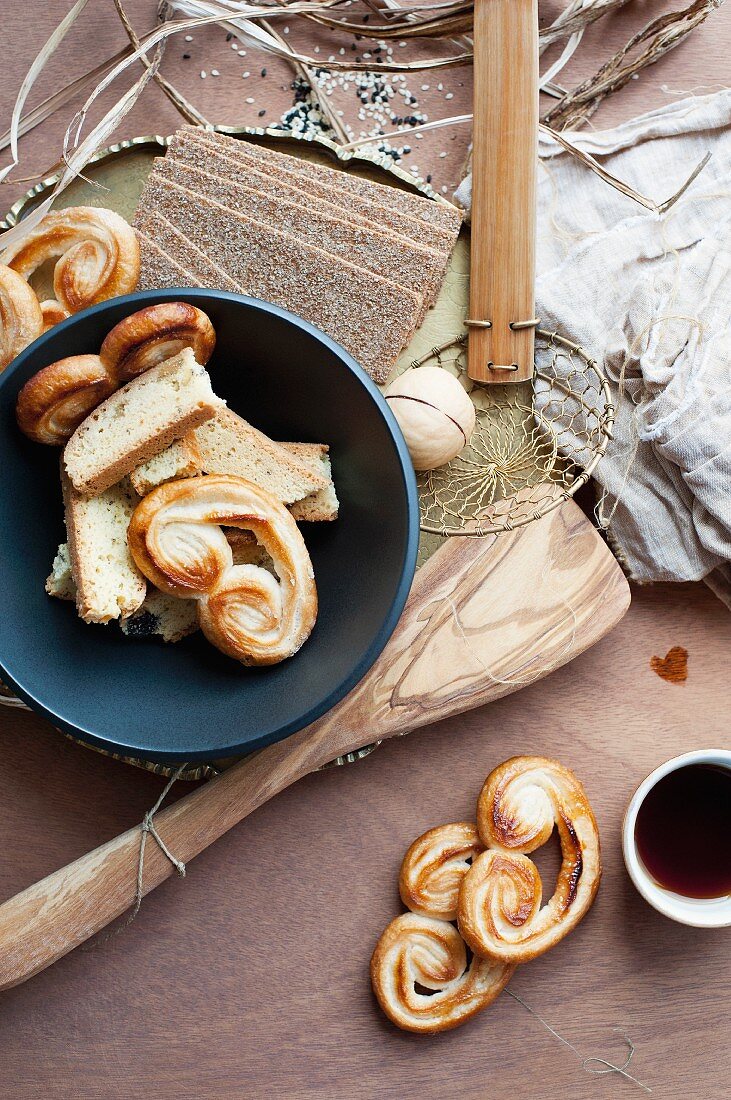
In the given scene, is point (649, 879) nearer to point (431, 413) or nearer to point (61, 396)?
point (431, 413)

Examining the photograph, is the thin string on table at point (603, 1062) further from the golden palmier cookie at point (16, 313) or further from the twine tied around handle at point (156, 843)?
the golden palmier cookie at point (16, 313)

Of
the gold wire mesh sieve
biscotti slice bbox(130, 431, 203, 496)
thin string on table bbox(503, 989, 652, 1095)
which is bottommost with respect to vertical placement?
thin string on table bbox(503, 989, 652, 1095)

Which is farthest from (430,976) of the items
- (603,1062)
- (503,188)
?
(503,188)

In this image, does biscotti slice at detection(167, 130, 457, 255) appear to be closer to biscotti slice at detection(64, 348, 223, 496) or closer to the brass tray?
the brass tray

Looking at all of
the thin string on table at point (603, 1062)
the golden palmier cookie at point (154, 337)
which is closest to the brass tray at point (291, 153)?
the golden palmier cookie at point (154, 337)

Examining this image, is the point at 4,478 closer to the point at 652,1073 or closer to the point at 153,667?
the point at 153,667

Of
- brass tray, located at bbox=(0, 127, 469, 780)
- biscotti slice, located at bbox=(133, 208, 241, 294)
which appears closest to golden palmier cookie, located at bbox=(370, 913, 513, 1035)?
brass tray, located at bbox=(0, 127, 469, 780)
